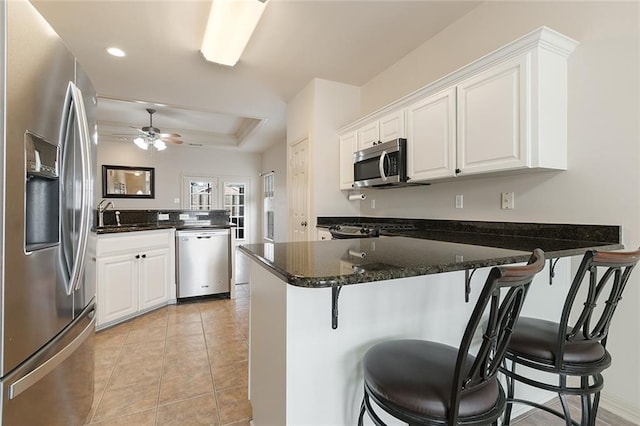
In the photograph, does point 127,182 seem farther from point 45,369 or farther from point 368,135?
point 45,369

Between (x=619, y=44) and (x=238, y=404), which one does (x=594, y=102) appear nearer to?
(x=619, y=44)

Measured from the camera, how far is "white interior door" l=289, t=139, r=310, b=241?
3.84m

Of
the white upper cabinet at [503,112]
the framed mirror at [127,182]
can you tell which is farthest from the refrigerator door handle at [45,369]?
the framed mirror at [127,182]

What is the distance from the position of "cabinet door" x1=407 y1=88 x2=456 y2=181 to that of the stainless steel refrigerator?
221cm

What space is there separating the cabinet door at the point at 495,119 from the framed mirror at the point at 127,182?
260 inches

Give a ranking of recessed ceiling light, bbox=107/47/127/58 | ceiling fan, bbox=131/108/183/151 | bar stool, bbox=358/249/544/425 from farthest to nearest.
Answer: ceiling fan, bbox=131/108/183/151 < recessed ceiling light, bbox=107/47/127/58 < bar stool, bbox=358/249/544/425

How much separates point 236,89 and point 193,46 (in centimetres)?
103

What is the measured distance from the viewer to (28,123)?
98cm

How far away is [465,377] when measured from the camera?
2.77 ft

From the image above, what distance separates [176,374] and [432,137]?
2.61 m

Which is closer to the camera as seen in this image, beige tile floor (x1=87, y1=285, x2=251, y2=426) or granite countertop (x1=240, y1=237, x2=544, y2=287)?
granite countertop (x1=240, y1=237, x2=544, y2=287)

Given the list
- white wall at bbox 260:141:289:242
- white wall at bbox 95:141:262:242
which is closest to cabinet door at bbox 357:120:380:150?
white wall at bbox 260:141:289:242

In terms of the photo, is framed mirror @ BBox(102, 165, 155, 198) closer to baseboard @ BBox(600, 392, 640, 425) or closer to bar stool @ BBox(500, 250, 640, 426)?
bar stool @ BBox(500, 250, 640, 426)

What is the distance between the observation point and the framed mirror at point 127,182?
630cm
